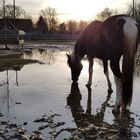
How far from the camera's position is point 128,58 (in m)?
7.29

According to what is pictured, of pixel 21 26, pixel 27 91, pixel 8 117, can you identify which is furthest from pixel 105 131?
pixel 21 26

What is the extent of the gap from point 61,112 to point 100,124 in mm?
1239

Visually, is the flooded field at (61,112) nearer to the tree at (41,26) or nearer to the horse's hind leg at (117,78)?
the horse's hind leg at (117,78)

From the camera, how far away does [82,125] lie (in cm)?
667

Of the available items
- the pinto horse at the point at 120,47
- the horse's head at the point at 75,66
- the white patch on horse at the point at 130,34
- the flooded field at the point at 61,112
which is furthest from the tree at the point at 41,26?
the white patch on horse at the point at 130,34

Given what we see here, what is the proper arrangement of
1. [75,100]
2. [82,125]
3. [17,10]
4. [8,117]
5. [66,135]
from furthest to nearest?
[17,10]
[75,100]
[8,117]
[82,125]
[66,135]

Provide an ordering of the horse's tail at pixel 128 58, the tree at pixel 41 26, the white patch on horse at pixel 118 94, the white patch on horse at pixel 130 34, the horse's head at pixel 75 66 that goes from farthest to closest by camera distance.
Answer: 1. the tree at pixel 41 26
2. the horse's head at pixel 75 66
3. the white patch on horse at pixel 118 94
4. the white patch on horse at pixel 130 34
5. the horse's tail at pixel 128 58

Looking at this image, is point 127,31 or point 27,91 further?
point 27,91

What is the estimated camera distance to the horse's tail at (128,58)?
7164 mm

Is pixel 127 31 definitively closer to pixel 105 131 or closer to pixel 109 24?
pixel 109 24

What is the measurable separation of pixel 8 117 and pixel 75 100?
238 centimetres

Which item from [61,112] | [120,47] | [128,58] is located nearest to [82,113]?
[61,112]

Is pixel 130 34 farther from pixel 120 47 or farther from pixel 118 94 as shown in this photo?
pixel 118 94

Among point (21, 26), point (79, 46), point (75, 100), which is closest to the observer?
point (75, 100)
